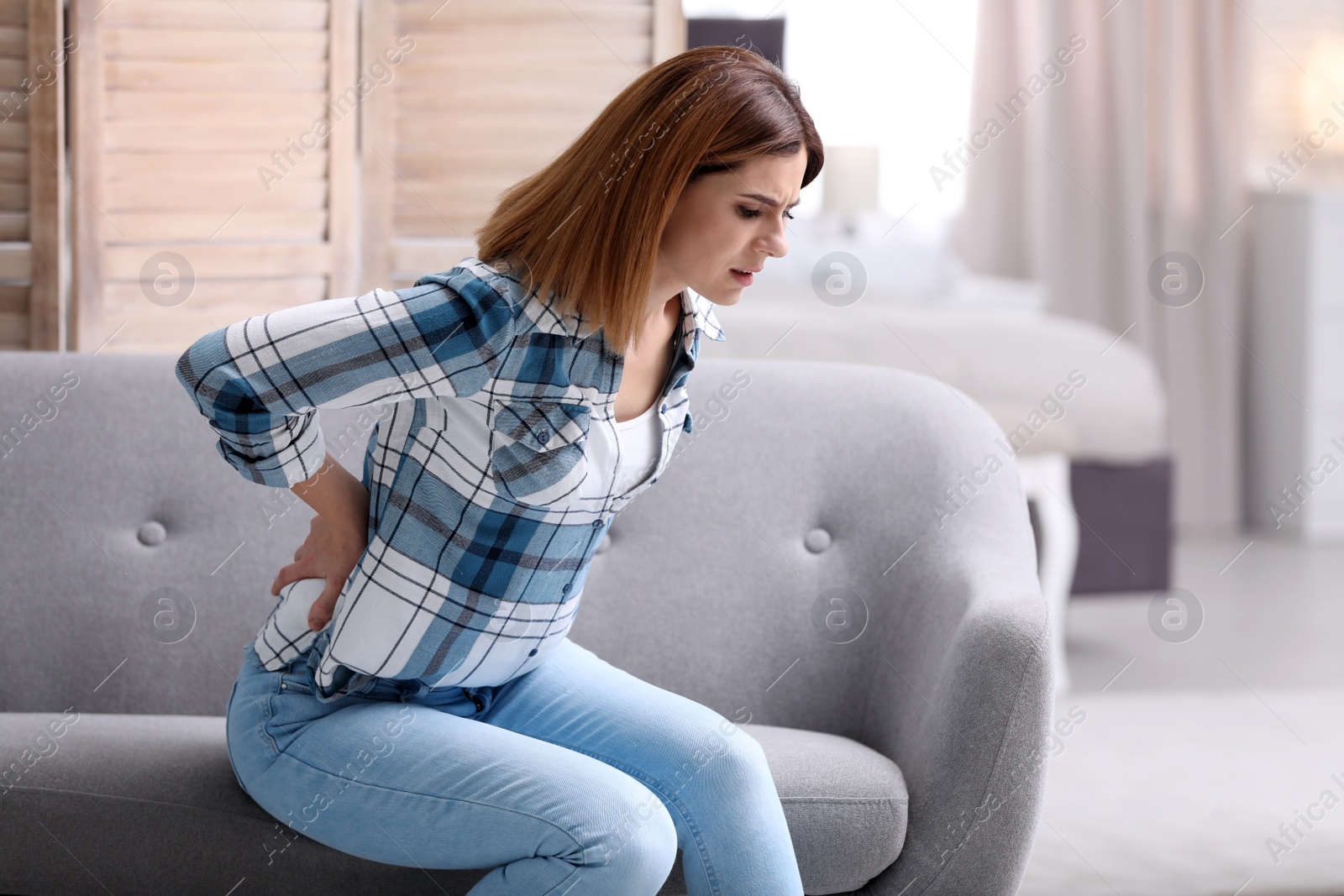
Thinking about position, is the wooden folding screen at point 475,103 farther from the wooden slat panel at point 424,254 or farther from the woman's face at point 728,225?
the woman's face at point 728,225

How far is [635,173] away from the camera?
3.25 feet

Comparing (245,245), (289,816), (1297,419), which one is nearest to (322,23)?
(245,245)

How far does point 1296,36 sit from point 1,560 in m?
4.59

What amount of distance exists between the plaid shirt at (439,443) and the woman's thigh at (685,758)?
8cm

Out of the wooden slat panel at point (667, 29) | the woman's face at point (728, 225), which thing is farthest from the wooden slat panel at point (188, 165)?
the woman's face at point (728, 225)

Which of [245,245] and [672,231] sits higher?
[672,231]

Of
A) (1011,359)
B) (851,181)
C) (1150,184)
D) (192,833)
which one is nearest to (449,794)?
(192,833)

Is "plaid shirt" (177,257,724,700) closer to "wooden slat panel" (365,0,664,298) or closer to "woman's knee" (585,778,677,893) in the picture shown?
"woman's knee" (585,778,677,893)

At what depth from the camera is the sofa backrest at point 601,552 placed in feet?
4.68

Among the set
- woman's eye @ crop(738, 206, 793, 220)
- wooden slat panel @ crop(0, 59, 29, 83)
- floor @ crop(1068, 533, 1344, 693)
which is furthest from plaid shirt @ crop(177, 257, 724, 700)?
floor @ crop(1068, 533, 1344, 693)

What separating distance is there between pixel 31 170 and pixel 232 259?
27 cm

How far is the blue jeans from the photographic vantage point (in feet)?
3.13

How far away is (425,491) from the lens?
3.34 ft

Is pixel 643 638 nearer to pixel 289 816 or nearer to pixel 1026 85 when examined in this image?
pixel 289 816
